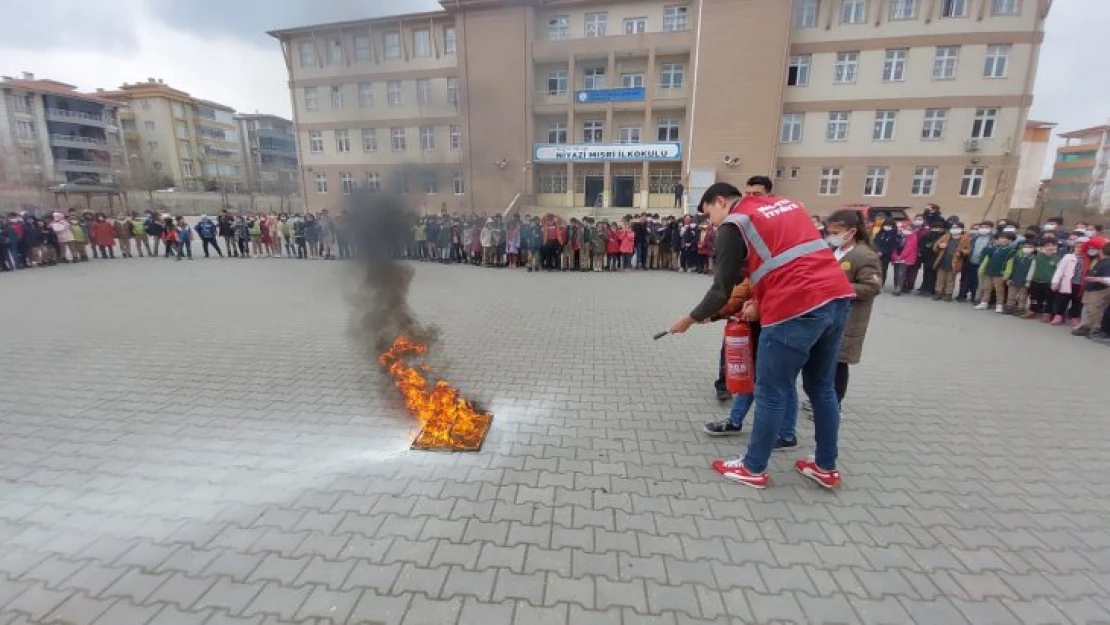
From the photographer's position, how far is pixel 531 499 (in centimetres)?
291

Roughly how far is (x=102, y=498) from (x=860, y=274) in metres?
5.29

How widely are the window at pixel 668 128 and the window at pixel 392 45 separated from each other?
92.4 ft

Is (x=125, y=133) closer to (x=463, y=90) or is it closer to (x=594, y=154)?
(x=594, y=154)

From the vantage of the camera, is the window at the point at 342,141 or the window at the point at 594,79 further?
the window at the point at 594,79

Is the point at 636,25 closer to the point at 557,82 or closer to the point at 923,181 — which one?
the point at 557,82

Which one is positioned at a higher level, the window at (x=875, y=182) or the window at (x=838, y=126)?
the window at (x=838, y=126)

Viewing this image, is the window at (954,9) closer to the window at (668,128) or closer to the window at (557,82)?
the window at (668,128)

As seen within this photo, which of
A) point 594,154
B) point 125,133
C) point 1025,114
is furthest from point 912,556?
point 125,133

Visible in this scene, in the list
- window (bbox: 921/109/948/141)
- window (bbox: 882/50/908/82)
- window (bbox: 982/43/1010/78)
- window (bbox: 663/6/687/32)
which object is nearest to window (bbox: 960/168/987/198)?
window (bbox: 921/109/948/141)

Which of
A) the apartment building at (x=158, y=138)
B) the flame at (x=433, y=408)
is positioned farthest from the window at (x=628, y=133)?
the flame at (x=433, y=408)

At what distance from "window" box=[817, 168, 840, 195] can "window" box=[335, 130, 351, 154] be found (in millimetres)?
29248

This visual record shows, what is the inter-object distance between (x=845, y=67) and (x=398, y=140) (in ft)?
100

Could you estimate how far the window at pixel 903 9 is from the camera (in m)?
24.2

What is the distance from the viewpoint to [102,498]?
2.92 m
